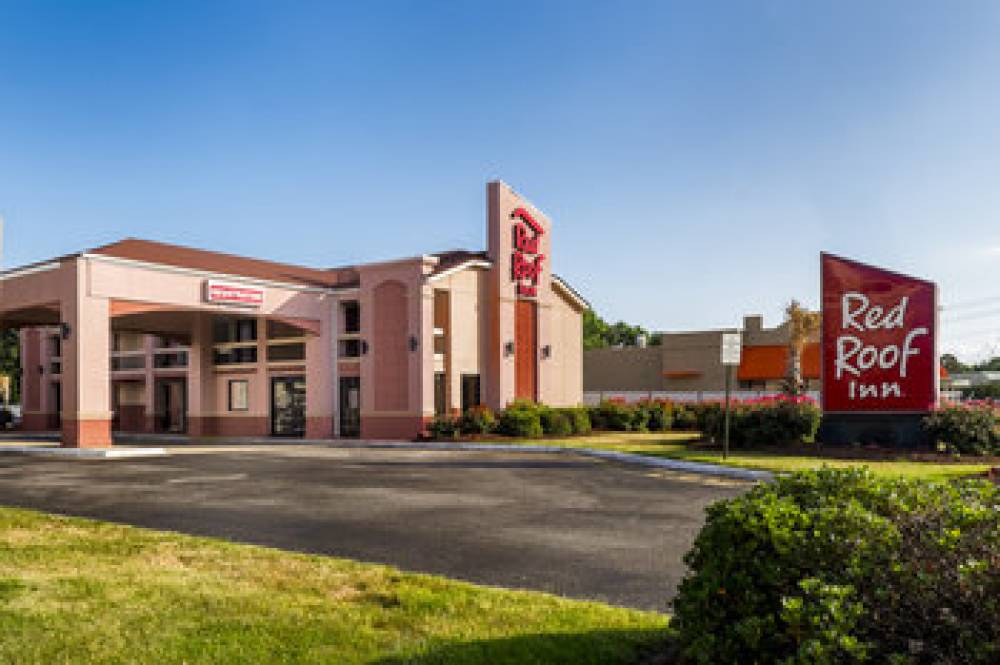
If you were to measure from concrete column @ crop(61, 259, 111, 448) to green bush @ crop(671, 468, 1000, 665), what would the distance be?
24.3 metres

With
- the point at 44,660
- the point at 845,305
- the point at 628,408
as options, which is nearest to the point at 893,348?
the point at 845,305

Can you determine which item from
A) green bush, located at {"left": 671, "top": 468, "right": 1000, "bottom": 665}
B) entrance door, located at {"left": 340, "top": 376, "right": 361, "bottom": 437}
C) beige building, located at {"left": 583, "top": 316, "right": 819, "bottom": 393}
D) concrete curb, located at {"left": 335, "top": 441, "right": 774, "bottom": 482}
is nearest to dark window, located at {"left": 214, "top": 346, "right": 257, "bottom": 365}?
entrance door, located at {"left": 340, "top": 376, "right": 361, "bottom": 437}

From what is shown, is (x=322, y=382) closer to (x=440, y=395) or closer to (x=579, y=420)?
(x=440, y=395)

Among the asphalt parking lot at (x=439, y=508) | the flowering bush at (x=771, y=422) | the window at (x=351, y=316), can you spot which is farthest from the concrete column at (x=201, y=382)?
the flowering bush at (x=771, y=422)

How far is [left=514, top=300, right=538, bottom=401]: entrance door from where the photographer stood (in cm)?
3219

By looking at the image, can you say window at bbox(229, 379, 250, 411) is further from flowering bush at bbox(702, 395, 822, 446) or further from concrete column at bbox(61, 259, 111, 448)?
flowering bush at bbox(702, 395, 822, 446)

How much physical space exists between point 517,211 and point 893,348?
640 inches

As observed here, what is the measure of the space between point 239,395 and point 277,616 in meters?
31.4

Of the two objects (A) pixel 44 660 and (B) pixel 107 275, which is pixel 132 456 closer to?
(B) pixel 107 275

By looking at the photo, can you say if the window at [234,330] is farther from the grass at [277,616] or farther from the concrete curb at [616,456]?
the grass at [277,616]

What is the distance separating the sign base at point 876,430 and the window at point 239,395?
81.2 feet

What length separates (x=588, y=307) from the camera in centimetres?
3825

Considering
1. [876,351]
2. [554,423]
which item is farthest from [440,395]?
[876,351]

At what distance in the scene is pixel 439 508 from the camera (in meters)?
11.9
